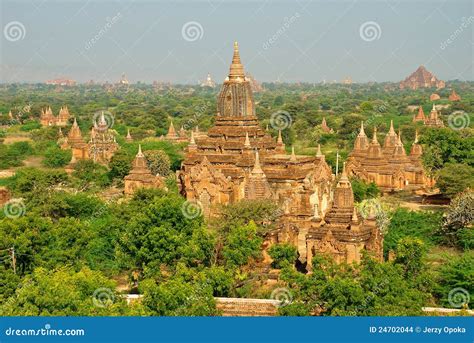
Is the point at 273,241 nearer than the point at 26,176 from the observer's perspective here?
Yes

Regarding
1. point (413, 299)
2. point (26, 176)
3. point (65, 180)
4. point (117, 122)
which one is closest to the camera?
point (413, 299)

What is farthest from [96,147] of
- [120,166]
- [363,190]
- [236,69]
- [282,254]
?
[282,254]

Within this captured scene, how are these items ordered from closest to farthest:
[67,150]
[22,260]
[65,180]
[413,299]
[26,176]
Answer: [413,299]
[22,260]
[26,176]
[65,180]
[67,150]

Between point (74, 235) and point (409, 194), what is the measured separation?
2664cm

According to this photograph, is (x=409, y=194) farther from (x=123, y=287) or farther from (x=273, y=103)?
(x=273, y=103)

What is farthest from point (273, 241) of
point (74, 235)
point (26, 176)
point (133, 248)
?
point (26, 176)

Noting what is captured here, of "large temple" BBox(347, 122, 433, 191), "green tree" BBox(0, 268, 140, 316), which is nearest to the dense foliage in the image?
"green tree" BBox(0, 268, 140, 316)

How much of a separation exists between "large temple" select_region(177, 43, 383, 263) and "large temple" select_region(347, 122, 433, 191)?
26.3 feet

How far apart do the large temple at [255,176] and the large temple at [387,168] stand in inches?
316

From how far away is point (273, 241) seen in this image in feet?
95.9

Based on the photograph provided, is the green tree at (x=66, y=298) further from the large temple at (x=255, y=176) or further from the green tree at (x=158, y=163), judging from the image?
the green tree at (x=158, y=163)

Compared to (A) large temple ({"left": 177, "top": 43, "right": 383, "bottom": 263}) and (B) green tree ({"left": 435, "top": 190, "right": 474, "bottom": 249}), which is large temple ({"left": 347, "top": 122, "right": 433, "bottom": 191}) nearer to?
(A) large temple ({"left": 177, "top": 43, "right": 383, "bottom": 263})

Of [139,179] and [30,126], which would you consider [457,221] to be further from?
[30,126]

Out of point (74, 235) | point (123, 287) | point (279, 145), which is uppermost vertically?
point (279, 145)
